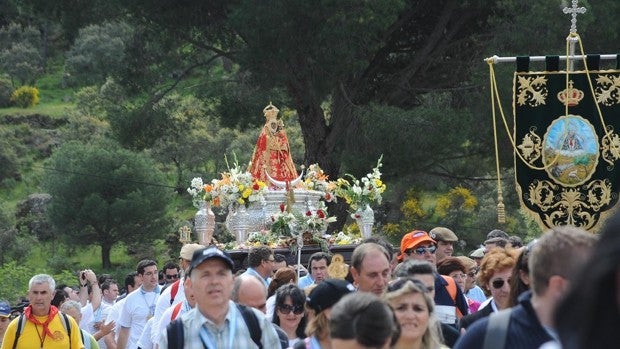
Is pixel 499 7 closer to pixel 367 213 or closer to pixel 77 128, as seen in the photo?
pixel 367 213

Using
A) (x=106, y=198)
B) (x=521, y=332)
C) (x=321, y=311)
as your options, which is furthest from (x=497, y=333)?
(x=106, y=198)

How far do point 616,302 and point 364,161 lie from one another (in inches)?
995

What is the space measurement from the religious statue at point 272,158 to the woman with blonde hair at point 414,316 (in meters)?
14.2

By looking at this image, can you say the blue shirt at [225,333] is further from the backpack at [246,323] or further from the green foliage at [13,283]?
the green foliage at [13,283]

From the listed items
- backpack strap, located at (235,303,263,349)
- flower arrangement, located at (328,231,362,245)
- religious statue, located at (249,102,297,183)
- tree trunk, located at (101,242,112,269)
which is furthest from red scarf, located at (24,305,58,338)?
tree trunk, located at (101,242,112,269)

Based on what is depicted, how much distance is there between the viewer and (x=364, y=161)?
27500mm

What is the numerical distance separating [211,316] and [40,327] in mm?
4748

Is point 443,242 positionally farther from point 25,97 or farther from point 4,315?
point 25,97

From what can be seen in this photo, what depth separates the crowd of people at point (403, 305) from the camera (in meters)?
2.26

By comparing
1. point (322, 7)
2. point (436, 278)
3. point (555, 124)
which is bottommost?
point (436, 278)

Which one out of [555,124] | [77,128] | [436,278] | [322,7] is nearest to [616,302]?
[436,278]

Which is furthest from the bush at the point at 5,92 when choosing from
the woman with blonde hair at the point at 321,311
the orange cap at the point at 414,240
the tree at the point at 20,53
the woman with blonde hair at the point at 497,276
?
the woman with blonde hair at the point at 321,311

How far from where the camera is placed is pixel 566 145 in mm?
14055

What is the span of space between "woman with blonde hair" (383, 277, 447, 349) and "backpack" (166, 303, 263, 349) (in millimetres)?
568
